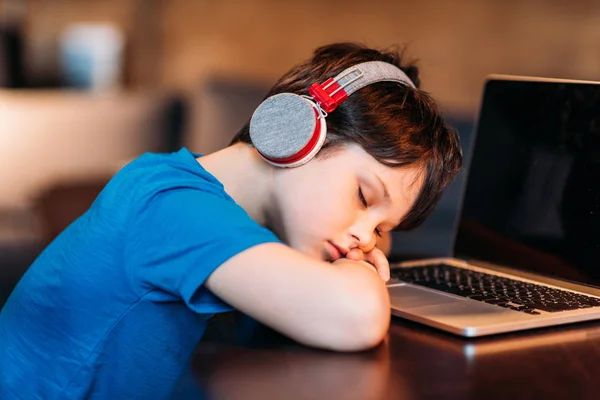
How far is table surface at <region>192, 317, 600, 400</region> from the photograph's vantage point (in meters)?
0.69

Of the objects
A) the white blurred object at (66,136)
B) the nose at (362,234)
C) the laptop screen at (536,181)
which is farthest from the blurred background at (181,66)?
the nose at (362,234)

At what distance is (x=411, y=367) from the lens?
76cm

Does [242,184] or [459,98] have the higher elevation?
[242,184]

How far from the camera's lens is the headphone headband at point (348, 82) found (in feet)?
3.07

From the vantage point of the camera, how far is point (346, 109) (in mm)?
956

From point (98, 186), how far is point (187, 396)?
2295 millimetres

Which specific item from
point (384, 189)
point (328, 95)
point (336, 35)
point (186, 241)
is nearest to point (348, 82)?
point (328, 95)

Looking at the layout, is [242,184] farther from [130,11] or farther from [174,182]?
[130,11]

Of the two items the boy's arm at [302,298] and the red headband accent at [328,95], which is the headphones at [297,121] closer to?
the red headband accent at [328,95]

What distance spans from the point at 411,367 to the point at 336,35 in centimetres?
300

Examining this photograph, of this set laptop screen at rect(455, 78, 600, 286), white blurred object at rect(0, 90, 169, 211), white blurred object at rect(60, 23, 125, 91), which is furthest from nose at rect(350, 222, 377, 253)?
white blurred object at rect(60, 23, 125, 91)

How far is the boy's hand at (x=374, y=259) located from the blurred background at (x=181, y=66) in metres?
0.46

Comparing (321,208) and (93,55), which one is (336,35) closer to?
(93,55)

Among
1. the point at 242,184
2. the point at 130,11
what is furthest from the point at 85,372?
the point at 130,11
